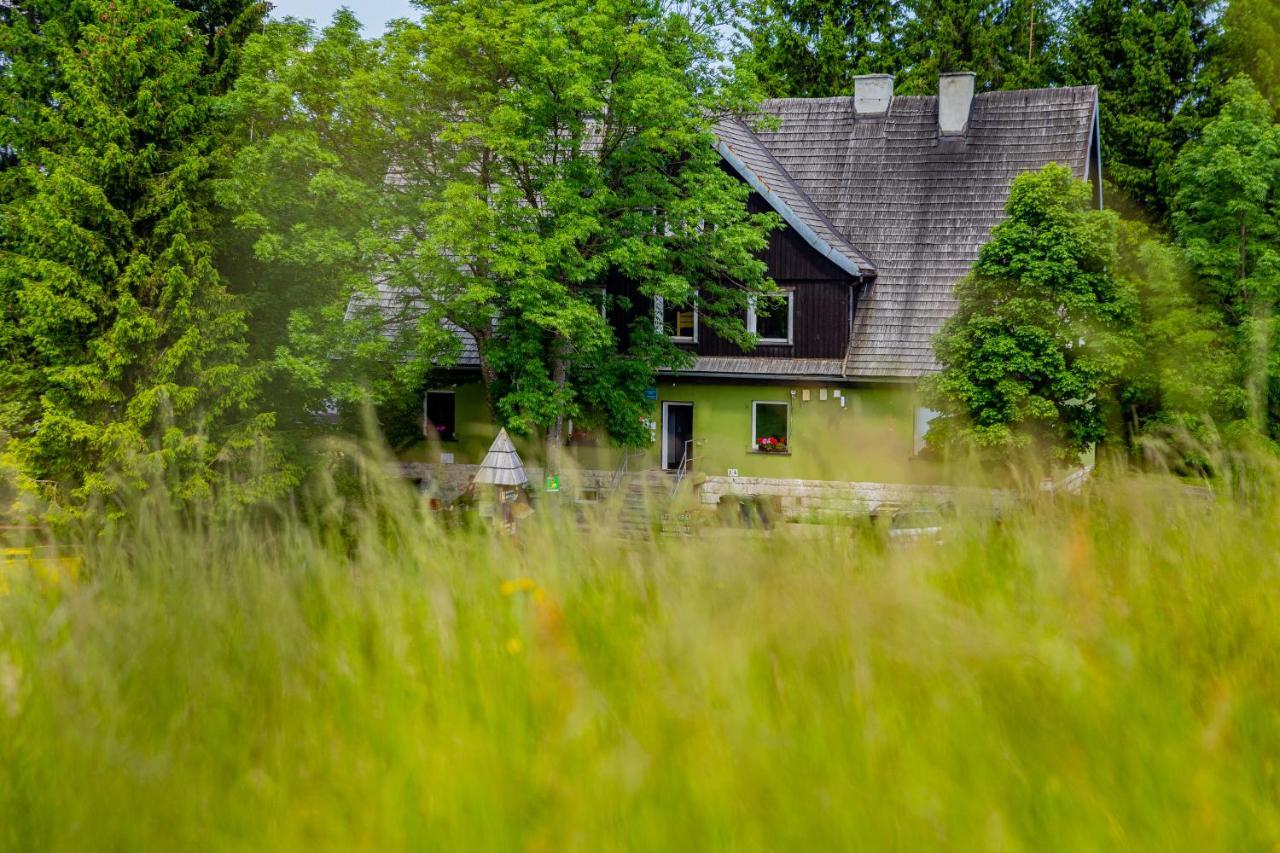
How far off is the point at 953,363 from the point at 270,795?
20607mm

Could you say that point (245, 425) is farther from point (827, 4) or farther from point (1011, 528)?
point (827, 4)

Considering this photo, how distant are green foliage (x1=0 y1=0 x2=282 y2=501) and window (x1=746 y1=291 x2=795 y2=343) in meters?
11.0

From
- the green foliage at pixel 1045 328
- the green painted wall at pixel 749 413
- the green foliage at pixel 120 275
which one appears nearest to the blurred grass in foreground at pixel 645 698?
the green foliage at pixel 120 275

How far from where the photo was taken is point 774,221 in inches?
907

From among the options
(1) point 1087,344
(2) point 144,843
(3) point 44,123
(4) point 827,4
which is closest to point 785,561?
(2) point 144,843

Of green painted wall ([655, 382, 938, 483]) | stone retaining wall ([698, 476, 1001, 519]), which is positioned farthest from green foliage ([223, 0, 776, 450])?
stone retaining wall ([698, 476, 1001, 519])

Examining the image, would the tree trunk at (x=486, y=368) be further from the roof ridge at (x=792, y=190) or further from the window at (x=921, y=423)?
the window at (x=921, y=423)

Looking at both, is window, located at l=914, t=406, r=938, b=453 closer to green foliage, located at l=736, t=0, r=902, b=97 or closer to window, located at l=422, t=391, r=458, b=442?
window, located at l=422, t=391, r=458, b=442

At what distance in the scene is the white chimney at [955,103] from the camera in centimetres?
2750

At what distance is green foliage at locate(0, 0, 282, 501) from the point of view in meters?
20.2

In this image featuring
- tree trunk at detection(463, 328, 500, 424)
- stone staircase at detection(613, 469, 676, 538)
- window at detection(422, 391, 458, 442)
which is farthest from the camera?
window at detection(422, 391, 458, 442)

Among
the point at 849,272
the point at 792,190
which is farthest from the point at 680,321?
the point at 792,190

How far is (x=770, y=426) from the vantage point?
26.3 m

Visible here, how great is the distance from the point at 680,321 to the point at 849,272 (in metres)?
4.05
